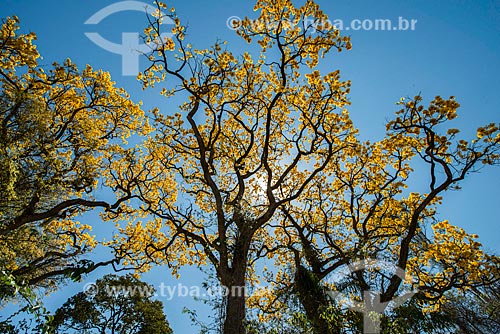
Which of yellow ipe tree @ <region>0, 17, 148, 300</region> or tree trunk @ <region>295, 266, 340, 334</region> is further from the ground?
yellow ipe tree @ <region>0, 17, 148, 300</region>

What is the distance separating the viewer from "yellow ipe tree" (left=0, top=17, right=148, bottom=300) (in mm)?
8164

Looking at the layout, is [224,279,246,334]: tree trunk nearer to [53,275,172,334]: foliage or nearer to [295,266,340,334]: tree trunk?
[295,266,340,334]: tree trunk

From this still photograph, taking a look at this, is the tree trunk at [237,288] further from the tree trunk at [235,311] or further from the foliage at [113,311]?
the foliage at [113,311]

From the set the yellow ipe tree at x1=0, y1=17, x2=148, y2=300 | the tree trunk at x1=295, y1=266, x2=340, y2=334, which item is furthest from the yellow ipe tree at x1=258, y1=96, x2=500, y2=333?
the yellow ipe tree at x1=0, y1=17, x2=148, y2=300

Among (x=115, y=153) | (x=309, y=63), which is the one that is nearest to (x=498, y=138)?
(x=309, y=63)

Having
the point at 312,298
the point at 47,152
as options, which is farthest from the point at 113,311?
the point at 312,298

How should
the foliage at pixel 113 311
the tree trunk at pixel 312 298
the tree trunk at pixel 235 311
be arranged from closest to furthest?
the tree trunk at pixel 312 298, the tree trunk at pixel 235 311, the foliage at pixel 113 311

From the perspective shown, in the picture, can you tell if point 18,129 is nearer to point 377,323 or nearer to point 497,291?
point 377,323

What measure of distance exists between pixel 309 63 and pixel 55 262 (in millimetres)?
11101

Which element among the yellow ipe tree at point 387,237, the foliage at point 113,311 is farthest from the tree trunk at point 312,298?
the foliage at point 113,311

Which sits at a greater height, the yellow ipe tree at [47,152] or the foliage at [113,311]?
the yellow ipe tree at [47,152]

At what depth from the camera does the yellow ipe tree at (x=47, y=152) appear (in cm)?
816

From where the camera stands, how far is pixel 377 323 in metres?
5.59

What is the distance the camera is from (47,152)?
8961mm
